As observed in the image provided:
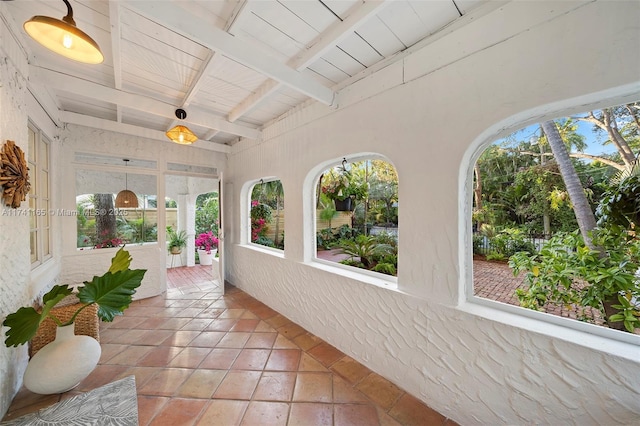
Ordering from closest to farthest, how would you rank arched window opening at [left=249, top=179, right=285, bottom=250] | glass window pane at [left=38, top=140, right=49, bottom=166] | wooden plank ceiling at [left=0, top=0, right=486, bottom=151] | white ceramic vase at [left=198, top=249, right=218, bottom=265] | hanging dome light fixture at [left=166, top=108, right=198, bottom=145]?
wooden plank ceiling at [left=0, top=0, right=486, bottom=151], hanging dome light fixture at [left=166, top=108, right=198, bottom=145], glass window pane at [left=38, top=140, right=49, bottom=166], arched window opening at [left=249, top=179, right=285, bottom=250], white ceramic vase at [left=198, top=249, right=218, bottom=265]

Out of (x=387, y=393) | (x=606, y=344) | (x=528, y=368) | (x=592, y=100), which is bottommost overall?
(x=387, y=393)

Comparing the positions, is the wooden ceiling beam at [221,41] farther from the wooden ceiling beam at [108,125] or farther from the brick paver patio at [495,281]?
the wooden ceiling beam at [108,125]

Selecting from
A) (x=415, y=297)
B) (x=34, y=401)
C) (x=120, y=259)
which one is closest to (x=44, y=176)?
(x=120, y=259)

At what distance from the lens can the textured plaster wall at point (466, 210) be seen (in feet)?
3.73

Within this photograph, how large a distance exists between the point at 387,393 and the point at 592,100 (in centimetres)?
233

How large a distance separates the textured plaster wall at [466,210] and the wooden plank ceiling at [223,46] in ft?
0.89

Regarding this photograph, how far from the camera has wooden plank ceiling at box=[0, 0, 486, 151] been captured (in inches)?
56.2

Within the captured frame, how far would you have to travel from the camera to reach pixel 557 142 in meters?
1.40

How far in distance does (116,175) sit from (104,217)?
0.68 metres

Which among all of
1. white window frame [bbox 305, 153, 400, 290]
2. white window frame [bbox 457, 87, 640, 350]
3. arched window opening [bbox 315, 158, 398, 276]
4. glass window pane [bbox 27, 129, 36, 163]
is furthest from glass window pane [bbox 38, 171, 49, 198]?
white window frame [bbox 457, 87, 640, 350]

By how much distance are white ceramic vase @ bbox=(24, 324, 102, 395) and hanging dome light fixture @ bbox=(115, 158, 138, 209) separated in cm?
235

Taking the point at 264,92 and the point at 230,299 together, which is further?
the point at 230,299

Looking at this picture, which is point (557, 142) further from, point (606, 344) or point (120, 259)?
point (120, 259)

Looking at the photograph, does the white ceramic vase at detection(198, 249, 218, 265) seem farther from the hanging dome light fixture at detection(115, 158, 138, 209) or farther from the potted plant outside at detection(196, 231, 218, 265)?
the hanging dome light fixture at detection(115, 158, 138, 209)
